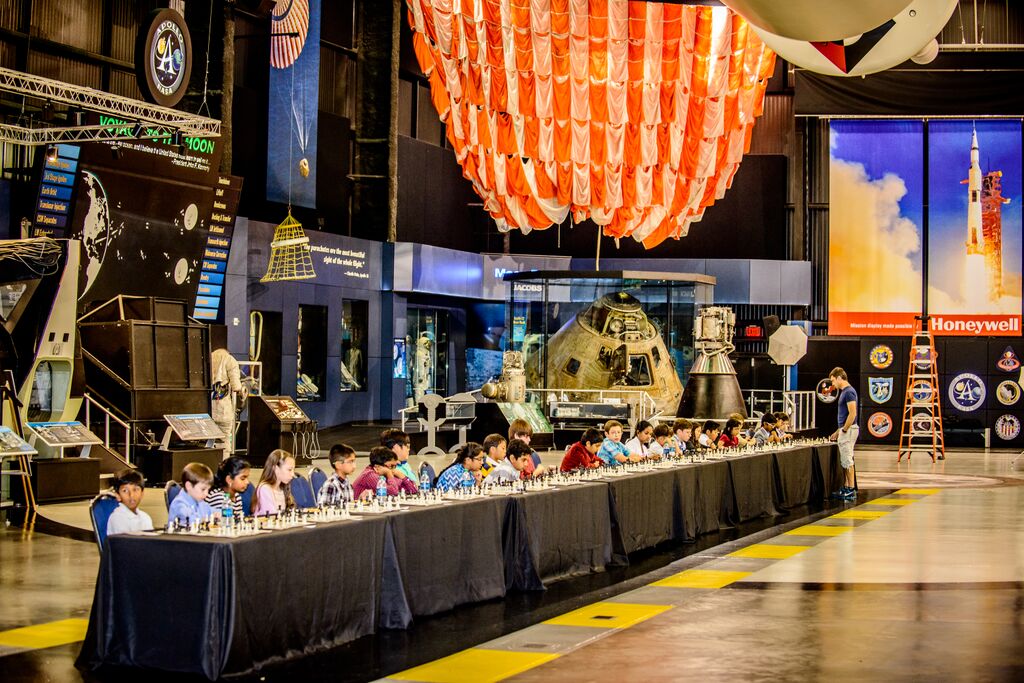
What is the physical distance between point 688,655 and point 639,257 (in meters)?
28.8

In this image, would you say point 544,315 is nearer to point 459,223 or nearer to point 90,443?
point 459,223

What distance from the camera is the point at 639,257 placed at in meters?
36.5

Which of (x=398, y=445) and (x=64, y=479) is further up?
(x=398, y=445)

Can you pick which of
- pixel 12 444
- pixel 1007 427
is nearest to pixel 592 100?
pixel 12 444

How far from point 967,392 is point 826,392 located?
450cm

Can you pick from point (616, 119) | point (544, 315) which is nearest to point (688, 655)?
point (616, 119)

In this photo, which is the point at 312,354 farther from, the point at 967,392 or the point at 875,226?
the point at 967,392

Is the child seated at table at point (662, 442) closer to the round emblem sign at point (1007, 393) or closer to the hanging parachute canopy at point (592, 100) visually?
the hanging parachute canopy at point (592, 100)

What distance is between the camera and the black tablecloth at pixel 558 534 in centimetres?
1049

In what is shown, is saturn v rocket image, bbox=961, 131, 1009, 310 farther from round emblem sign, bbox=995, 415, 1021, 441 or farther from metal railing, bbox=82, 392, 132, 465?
metal railing, bbox=82, 392, 132, 465

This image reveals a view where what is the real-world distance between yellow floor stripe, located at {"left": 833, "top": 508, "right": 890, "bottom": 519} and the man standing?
1.57 metres

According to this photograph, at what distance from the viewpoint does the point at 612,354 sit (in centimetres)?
2845

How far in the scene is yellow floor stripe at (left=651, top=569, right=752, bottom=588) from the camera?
438 inches

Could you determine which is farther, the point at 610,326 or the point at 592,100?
the point at 610,326
